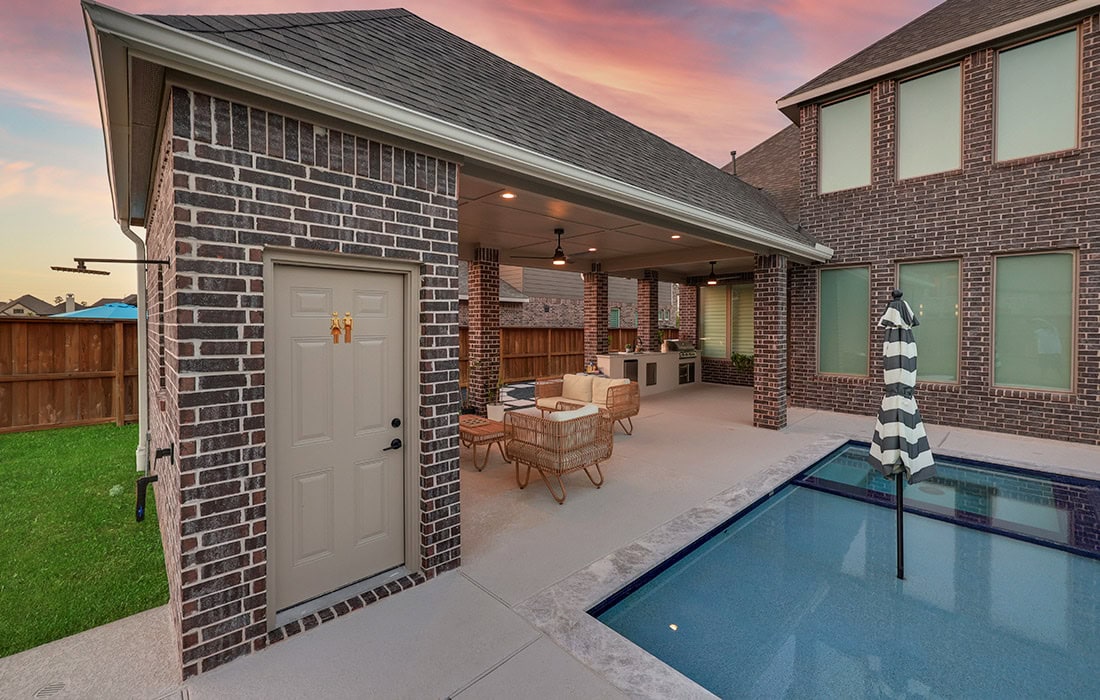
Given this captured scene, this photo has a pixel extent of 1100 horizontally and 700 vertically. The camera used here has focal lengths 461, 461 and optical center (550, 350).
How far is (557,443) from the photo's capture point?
15.9 ft

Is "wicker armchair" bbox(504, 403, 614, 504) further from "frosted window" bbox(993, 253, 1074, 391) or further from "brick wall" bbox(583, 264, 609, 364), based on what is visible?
"frosted window" bbox(993, 253, 1074, 391)

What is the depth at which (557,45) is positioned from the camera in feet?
25.7

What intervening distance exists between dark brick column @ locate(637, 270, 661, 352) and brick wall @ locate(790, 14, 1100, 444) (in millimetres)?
3803

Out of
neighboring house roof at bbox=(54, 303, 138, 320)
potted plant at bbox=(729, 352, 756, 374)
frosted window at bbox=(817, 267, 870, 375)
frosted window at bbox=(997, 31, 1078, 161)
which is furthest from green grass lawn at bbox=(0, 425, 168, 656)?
potted plant at bbox=(729, 352, 756, 374)

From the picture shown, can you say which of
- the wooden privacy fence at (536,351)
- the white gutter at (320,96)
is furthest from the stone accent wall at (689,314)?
the white gutter at (320,96)

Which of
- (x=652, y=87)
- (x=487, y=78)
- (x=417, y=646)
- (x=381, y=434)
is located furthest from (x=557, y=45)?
(x=417, y=646)

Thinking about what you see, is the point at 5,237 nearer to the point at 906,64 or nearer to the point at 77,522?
the point at 77,522

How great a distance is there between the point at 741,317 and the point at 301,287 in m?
12.9

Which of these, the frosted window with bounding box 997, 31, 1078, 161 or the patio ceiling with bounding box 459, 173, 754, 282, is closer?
the patio ceiling with bounding box 459, 173, 754, 282

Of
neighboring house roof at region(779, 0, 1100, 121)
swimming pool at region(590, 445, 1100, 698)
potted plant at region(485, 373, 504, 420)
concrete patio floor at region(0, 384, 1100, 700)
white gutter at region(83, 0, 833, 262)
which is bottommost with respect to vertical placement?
swimming pool at region(590, 445, 1100, 698)

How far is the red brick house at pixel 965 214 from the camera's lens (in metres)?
7.06

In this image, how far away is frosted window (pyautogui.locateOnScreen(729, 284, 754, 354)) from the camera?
1333 centimetres

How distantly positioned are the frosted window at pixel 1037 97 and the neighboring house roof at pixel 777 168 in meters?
3.38

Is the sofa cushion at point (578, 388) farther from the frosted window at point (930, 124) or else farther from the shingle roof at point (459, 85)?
the frosted window at point (930, 124)
